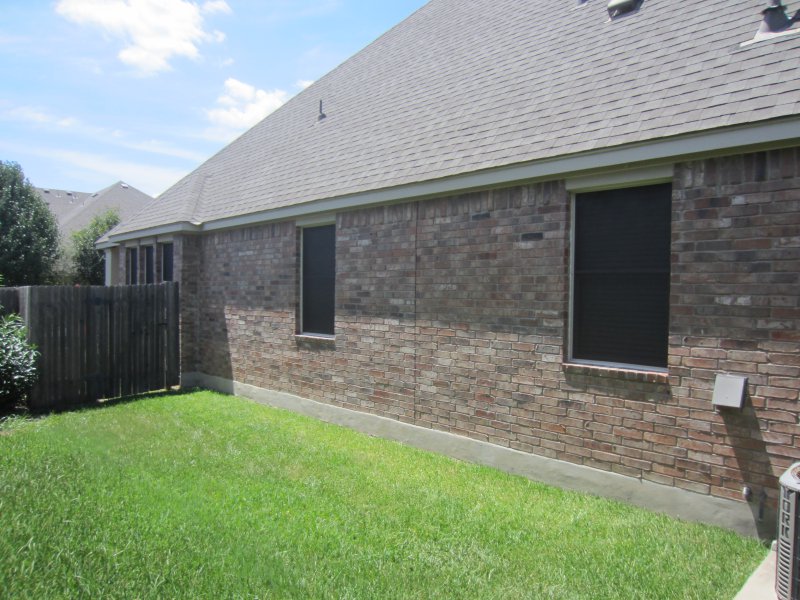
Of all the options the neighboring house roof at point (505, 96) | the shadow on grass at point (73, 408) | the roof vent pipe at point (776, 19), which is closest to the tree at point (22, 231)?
the neighboring house roof at point (505, 96)

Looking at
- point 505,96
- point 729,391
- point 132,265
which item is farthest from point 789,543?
point 132,265

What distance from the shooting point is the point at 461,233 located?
22.7 ft

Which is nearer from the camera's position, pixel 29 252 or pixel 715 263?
pixel 715 263

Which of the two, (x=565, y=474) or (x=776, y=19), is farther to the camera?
(x=565, y=474)

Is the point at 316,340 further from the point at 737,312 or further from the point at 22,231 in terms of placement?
the point at 22,231

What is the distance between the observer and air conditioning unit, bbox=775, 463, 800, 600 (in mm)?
3257

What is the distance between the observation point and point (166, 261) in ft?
42.8

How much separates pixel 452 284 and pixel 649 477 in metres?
2.97

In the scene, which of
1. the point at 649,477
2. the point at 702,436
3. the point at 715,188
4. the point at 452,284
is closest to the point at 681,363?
the point at 702,436

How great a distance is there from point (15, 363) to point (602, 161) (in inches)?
354

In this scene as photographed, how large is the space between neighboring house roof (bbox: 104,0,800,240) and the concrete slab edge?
307cm

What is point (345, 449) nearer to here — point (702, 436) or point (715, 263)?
point (702, 436)

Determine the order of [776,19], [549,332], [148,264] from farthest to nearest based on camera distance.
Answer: [148,264], [549,332], [776,19]

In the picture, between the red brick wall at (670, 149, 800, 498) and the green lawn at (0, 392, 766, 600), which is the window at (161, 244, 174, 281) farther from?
the red brick wall at (670, 149, 800, 498)
